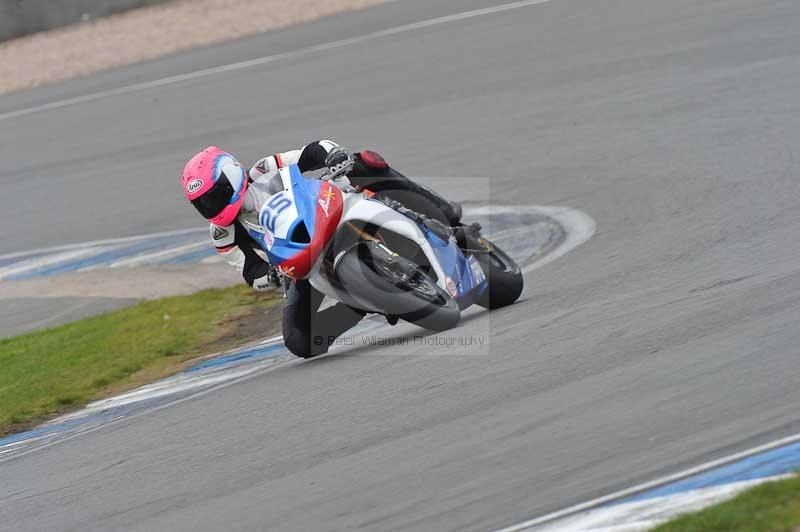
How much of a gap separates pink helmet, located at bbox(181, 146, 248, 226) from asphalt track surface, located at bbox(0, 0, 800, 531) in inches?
40.7

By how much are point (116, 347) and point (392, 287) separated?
10.5 feet

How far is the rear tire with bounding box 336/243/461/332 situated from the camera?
21.6ft

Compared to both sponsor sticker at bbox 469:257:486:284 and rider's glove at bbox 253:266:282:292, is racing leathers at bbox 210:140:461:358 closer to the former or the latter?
rider's glove at bbox 253:266:282:292

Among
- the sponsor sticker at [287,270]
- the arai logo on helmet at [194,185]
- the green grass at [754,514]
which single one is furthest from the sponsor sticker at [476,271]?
the green grass at [754,514]

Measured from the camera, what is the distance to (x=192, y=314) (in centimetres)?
949

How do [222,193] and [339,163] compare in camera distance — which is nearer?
[222,193]

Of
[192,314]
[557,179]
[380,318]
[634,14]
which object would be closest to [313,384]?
[380,318]

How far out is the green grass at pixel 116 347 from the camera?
820 centimetres

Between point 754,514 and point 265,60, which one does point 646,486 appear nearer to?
point 754,514

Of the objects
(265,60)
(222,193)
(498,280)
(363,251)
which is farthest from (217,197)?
(265,60)

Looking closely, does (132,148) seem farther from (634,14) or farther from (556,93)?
(634,14)

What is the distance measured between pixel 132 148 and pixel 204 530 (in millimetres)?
9764

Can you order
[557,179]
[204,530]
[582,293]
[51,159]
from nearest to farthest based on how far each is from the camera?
[204,530], [582,293], [557,179], [51,159]

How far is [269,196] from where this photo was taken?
23.0 feet
